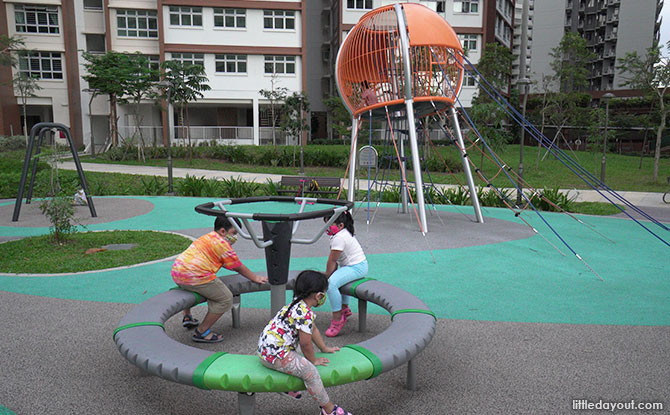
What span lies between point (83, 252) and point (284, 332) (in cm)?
699

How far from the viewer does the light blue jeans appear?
16.9 feet

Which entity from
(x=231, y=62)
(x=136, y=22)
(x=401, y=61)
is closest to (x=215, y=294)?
(x=401, y=61)

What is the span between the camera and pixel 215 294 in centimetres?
487

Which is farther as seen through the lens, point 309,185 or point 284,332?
point 309,185

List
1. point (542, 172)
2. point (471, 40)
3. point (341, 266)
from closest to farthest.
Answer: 1. point (341, 266)
2. point (542, 172)
3. point (471, 40)

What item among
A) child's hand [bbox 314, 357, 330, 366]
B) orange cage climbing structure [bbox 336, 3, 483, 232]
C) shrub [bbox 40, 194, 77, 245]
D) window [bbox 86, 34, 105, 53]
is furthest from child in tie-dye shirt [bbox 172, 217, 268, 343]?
window [bbox 86, 34, 105, 53]

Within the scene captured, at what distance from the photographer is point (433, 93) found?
36.9 ft

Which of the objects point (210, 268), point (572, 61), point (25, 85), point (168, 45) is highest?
point (168, 45)

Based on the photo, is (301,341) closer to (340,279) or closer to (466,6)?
(340,279)

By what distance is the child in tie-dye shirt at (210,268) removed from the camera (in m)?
4.81

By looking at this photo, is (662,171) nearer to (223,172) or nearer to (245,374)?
(223,172)

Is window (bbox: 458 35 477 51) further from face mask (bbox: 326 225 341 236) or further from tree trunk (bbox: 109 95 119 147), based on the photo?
face mask (bbox: 326 225 341 236)

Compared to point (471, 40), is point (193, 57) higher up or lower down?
lower down

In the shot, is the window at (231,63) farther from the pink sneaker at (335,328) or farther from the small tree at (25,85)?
the pink sneaker at (335,328)
